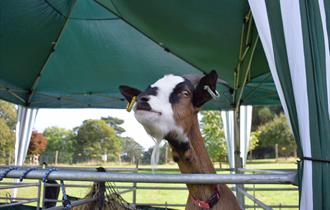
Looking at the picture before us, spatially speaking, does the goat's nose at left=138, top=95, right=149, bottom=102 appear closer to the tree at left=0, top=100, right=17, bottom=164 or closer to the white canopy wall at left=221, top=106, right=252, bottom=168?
the white canopy wall at left=221, top=106, right=252, bottom=168

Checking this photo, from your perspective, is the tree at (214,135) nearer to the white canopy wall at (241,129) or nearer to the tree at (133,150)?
the tree at (133,150)

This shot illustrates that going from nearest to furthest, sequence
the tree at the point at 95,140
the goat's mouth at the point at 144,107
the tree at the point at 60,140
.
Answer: the goat's mouth at the point at 144,107
the tree at the point at 95,140
the tree at the point at 60,140

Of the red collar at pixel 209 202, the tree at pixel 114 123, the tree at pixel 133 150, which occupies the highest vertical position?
the tree at pixel 114 123

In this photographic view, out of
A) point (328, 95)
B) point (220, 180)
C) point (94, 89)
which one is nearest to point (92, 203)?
point (220, 180)

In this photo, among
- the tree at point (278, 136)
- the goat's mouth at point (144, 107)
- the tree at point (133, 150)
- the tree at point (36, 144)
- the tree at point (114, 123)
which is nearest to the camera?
the goat's mouth at point (144, 107)

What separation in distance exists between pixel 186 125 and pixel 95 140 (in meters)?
25.9

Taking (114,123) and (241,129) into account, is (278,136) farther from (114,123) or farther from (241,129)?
(241,129)

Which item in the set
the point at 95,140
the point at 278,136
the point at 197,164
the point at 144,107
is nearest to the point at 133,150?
the point at 197,164

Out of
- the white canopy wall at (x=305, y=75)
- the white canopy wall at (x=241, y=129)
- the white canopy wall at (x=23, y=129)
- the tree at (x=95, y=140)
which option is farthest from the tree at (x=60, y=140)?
the white canopy wall at (x=305, y=75)

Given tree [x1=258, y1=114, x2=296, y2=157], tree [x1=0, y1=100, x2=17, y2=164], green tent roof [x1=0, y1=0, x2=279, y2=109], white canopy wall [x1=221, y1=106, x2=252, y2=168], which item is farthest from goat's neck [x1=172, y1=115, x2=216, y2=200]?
tree [x1=258, y1=114, x2=296, y2=157]

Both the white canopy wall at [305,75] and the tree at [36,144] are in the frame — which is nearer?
the white canopy wall at [305,75]

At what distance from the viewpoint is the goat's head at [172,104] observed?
1375mm

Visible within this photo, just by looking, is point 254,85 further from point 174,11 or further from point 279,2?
point 279,2

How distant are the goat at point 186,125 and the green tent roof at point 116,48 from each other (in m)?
1.79
